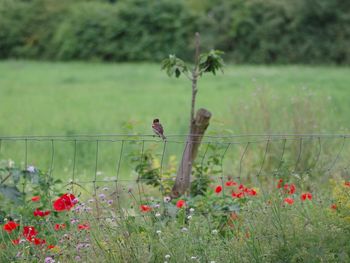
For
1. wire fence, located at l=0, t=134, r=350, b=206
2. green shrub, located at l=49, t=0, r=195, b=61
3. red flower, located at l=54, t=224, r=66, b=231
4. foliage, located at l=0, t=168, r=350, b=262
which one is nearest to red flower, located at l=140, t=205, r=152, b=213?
foliage, located at l=0, t=168, r=350, b=262

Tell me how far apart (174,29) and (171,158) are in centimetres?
2818

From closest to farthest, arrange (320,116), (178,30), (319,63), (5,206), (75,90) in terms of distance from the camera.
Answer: (5,206)
(320,116)
(75,90)
(319,63)
(178,30)

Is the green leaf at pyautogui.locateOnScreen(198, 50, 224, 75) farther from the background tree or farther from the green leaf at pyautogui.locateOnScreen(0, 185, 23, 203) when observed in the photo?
the green leaf at pyautogui.locateOnScreen(0, 185, 23, 203)

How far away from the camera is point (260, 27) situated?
32.4 meters

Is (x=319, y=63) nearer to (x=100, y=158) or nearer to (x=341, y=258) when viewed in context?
(x=100, y=158)

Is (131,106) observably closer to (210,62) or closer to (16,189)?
(210,62)

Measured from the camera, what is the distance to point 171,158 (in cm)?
661

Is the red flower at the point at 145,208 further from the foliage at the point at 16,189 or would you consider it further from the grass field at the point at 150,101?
the grass field at the point at 150,101

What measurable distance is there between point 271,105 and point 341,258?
503cm

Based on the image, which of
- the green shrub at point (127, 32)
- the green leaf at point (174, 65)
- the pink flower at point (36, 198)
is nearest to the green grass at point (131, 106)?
the green leaf at point (174, 65)

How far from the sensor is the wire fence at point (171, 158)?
5.44m

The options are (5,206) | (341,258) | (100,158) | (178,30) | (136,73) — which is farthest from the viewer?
(178,30)

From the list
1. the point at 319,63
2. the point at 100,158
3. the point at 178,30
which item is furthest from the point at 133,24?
the point at 100,158

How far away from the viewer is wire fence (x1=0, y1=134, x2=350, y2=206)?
5.44 metres
